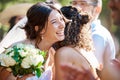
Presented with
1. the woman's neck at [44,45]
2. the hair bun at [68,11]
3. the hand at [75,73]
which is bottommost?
the hand at [75,73]

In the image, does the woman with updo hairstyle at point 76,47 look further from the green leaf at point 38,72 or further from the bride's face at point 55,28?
the green leaf at point 38,72

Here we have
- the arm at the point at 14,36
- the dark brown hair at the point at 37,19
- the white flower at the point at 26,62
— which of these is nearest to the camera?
the white flower at the point at 26,62

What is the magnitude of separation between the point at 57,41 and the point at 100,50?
0.26m

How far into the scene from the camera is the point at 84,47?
2.04m

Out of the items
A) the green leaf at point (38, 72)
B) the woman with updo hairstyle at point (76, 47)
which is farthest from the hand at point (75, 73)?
the green leaf at point (38, 72)

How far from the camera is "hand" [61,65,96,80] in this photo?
2088 mm

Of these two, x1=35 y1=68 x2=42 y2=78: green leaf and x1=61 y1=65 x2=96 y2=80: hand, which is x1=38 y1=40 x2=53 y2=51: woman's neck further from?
x1=35 y1=68 x2=42 y2=78: green leaf

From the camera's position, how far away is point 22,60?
1.65 meters

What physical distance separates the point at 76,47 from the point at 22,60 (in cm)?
47

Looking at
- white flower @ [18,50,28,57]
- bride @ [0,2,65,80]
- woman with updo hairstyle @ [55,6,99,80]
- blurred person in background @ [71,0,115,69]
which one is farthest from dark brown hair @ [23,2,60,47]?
white flower @ [18,50,28,57]

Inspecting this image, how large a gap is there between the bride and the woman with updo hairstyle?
0.04m

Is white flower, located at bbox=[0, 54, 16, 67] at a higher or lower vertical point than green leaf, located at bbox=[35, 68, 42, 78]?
higher

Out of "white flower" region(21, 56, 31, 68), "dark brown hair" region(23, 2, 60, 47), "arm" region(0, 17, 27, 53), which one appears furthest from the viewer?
"arm" region(0, 17, 27, 53)

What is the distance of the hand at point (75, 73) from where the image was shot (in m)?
2.09
